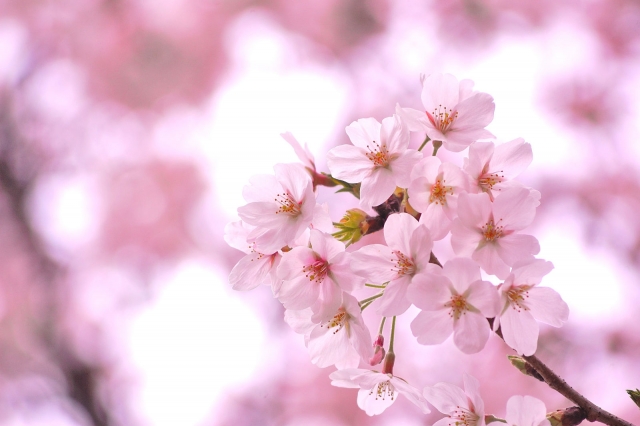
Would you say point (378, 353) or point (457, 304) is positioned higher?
point (457, 304)

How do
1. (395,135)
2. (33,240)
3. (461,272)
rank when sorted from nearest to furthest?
1. (461,272)
2. (395,135)
3. (33,240)

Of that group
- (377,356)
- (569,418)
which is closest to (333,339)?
(377,356)

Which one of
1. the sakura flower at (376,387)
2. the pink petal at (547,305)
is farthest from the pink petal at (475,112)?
the sakura flower at (376,387)

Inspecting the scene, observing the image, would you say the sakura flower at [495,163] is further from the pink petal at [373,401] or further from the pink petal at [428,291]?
the pink petal at [373,401]

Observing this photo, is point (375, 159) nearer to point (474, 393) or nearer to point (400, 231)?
point (400, 231)

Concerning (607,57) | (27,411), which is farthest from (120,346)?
(607,57)
